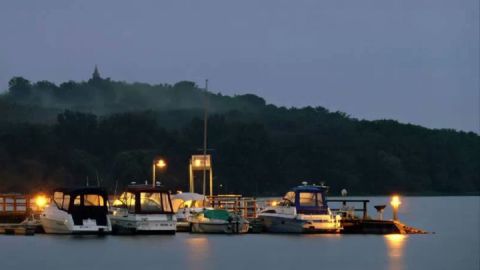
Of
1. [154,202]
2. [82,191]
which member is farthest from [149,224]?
[82,191]

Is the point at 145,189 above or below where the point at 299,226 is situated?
above

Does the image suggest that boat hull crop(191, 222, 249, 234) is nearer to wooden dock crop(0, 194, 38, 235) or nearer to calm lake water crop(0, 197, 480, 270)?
calm lake water crop(0, 197, 480, 270)

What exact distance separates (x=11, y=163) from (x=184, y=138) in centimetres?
3302

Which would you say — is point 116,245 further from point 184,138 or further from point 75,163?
point 184,138

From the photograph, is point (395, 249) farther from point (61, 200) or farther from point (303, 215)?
point (61, 200)

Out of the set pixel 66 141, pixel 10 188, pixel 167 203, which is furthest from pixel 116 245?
pixel 66 141

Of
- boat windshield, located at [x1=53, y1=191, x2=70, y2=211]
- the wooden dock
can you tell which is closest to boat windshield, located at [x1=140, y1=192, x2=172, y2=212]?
boat windshield, located at [x1=53, y1=191, x2=70, y2=211]

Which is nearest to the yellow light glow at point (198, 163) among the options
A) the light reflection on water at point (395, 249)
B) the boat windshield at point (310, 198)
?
the boat windshield at point (310, 198)

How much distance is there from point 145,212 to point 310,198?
1038 cm

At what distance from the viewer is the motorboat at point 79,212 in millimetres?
65250

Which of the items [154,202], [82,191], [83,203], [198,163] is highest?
[198,163]

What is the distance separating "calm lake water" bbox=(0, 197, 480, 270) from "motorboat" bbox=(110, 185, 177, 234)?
87 centimetres

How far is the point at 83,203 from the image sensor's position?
66062mm

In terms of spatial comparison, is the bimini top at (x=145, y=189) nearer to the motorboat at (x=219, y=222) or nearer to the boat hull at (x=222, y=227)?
the motorboat at (x=219, y=222)
